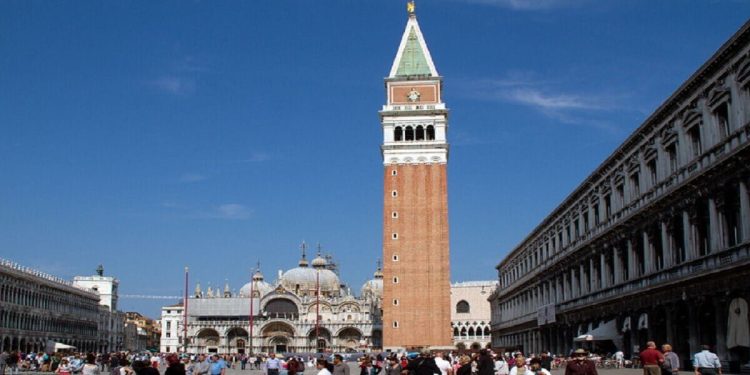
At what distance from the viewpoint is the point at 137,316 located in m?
180

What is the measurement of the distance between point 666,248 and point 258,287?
100947mm

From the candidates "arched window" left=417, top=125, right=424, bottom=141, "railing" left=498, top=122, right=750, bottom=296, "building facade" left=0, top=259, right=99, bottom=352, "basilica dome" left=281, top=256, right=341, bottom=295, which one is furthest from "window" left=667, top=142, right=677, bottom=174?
"basilica dome" left=281, top=256, right=341, bottom=295

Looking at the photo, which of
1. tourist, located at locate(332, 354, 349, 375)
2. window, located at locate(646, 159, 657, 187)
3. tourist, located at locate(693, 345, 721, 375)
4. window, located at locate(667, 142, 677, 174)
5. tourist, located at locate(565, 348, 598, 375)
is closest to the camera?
tourist, located at locate(565, 348, 598, 375)

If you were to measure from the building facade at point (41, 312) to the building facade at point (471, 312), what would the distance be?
4894cm

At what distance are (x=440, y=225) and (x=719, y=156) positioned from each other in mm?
53247

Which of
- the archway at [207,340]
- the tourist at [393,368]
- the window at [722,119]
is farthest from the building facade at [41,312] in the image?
the window at [722,119]

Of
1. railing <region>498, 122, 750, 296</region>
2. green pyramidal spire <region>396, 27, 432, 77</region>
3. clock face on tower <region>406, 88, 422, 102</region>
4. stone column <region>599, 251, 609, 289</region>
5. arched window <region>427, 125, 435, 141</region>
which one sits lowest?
stone column <region>599, 251, 609, 289</region>

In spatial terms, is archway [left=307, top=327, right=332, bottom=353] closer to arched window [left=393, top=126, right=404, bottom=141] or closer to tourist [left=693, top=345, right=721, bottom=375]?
arched window [left=393, top=126, right=404, bottom=141]

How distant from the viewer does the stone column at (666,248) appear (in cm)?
3462

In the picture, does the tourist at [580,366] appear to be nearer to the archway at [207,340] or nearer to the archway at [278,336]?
the archway at [278,336]

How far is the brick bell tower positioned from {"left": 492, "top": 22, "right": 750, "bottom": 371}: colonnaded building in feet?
85.3

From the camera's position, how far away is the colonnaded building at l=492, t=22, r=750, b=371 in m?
28.4

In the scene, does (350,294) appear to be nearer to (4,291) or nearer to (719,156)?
(4,291)

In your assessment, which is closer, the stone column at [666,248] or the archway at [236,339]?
the stone column at [666,248]
